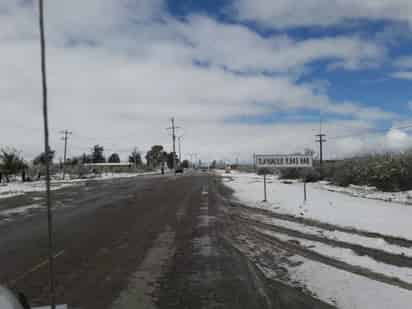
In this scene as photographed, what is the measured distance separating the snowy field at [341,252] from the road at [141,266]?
1.47ft

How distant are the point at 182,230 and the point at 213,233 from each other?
3.35 feet

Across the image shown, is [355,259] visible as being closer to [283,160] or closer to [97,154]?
[283,160]

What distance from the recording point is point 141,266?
687cm

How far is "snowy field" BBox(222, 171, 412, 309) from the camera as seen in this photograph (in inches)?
205

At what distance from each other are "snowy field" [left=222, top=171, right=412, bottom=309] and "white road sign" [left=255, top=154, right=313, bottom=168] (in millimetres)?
2331

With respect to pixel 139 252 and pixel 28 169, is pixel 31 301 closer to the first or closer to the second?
pixel 139 252

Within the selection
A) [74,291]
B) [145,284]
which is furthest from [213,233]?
[74,291]

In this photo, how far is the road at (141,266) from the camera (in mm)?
5105

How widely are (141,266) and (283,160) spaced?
35.0ft

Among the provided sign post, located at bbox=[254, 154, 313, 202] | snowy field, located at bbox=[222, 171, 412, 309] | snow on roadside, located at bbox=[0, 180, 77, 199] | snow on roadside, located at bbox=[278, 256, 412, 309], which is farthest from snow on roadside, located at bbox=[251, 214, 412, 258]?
snow on roadside, located at bbox=[0, 180, 77, 199]

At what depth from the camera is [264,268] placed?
656cm

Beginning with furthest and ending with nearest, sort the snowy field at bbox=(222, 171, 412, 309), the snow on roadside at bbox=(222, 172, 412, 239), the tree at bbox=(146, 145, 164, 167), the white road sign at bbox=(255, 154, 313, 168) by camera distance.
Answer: the tree at bbox=(146, 145, 164, 167) < the white road sign at bbox=(255, 154, 313, 168) < the snow on roadside at bbox=(222, 172, 412, 239) < the snowy field at bbox=(222, 171, 412, 309)

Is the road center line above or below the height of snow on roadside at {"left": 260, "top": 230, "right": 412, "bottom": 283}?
above

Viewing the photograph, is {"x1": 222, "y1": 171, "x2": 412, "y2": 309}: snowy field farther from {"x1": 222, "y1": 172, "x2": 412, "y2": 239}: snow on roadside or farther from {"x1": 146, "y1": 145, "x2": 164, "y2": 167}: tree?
{"x1": 146, "y1": 145, "x2": 164, "y2": 167}: tree
